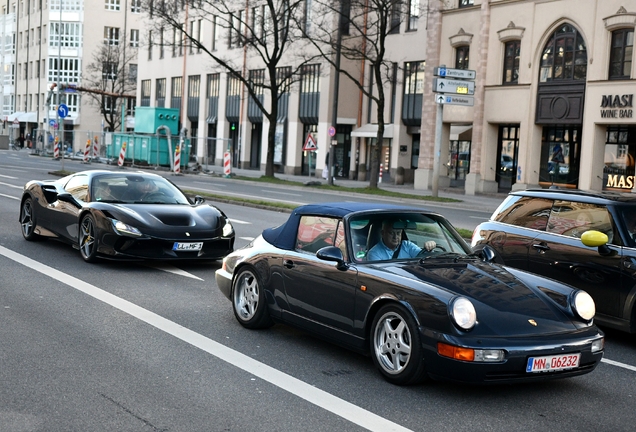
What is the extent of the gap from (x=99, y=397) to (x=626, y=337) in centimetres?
541

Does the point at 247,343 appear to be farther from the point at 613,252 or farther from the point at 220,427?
the point at 613,252

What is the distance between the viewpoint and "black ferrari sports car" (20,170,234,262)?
37.3 ft

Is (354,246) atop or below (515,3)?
below

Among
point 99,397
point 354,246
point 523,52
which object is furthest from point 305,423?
point 523,52

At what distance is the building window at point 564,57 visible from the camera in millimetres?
35062

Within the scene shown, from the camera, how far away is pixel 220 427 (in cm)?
528

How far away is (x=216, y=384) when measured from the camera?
6230 mm

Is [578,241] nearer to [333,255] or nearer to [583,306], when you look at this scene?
[583,306]

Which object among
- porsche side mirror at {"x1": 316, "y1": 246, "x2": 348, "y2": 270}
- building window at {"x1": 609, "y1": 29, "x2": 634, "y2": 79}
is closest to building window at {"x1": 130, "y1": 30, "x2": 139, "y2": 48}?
building window at {"x1": 609, "y1": 29, "x2": 634, "y2": 79}

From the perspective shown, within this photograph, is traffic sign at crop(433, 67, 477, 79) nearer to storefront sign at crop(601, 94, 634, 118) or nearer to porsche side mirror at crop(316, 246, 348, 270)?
storefront sign at crop(601, 94, 634, 118)

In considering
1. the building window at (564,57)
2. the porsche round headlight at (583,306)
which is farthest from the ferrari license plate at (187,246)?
the building window at (564,57)

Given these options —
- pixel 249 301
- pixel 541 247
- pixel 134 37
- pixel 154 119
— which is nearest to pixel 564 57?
pixel 154 119

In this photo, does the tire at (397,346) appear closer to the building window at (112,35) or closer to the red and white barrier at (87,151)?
the red and white barrier at (87,151)

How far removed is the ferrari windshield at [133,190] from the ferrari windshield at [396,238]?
584 cm
